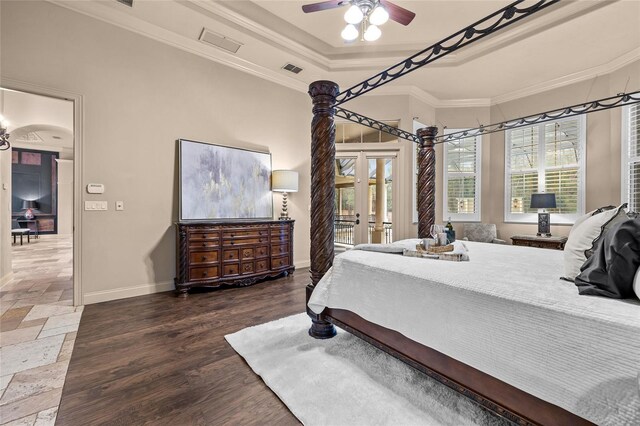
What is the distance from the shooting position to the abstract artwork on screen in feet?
12.5

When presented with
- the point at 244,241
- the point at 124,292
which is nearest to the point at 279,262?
the point at 244,241

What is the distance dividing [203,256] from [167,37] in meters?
2.90

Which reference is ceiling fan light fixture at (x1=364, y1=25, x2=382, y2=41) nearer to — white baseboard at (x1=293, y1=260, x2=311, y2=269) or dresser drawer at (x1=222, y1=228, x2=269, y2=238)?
dresser drawer at (x1=222, y1=228, x2=269, y2=238)

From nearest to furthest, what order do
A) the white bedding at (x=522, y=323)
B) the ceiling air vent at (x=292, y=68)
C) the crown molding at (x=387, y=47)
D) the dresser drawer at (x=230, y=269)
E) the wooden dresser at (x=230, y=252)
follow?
the white bedding at (x=522, y=323), the crown molding at (x=387, y=47), the wooden dresser at (x=230, y=252), the dresser drawer at (x=230, y=269), the ceiling air vent at (x=292, y=68)

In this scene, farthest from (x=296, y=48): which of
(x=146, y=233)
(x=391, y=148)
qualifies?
(x=146, y=233)

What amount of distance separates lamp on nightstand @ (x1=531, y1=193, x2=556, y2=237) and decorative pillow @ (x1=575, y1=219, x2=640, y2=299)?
4246mm

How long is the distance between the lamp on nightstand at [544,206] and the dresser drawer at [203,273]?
5.13 meters

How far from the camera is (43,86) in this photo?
295 centimetres

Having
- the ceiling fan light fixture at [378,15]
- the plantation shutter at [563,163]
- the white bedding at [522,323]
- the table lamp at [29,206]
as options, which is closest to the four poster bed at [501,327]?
the white bedding at [522,323]

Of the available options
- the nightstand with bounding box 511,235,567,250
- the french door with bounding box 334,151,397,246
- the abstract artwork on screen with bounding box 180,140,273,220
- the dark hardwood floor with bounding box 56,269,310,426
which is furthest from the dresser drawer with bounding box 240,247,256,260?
the nightstand with bounding box 511,235,567,250

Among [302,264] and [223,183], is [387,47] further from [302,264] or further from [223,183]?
[302,264]

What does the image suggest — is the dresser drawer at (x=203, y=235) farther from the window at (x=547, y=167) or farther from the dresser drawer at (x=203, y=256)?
the window at (x=547, y=167)

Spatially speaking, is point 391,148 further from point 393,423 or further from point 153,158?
point 393,423

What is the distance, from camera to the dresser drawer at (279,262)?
4.21 metres
